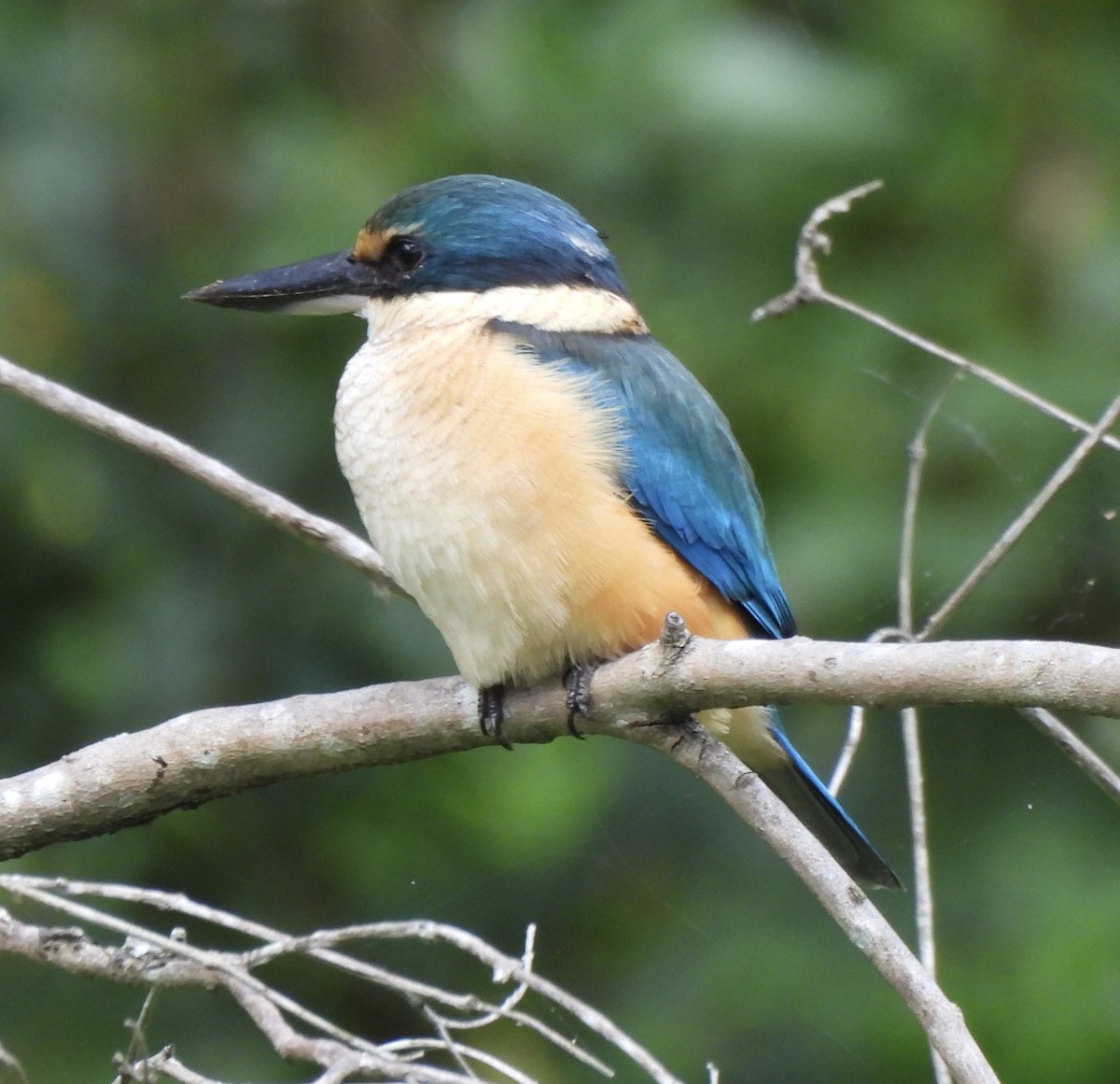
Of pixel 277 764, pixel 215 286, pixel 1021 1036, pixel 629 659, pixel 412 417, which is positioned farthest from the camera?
pixel 1021 1036

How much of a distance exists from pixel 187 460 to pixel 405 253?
51 cm

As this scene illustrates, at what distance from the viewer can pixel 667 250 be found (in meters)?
3.24

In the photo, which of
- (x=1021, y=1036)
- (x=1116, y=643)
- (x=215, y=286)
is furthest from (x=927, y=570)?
(x=215, y=286)

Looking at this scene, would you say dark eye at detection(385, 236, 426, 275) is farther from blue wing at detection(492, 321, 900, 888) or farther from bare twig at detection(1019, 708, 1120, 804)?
bare twig at detection(1019, 708, 1120, 804)

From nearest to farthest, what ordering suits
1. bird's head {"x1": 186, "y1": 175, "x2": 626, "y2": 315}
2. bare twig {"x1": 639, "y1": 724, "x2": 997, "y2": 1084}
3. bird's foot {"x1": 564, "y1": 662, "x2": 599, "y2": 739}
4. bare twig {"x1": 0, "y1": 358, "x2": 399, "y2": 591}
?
bare twig {"x1": 639, "y1": 724, "x2": 997, "y2": 1084} < bird's foot {"x1": 564, "y1": 662, "x2": 599, "y2": 739} < bare twig {"x1": 0, "y1": 358, "x2": 399, "y2": 591} < bird's head {"x1": 186, "y1": 175, "x2": 626, "y2": 315}

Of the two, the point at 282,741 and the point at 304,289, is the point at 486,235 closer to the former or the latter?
the point at 304,289

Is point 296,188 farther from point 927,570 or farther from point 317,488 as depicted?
point 927,570

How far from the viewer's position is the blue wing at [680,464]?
2.20 meters

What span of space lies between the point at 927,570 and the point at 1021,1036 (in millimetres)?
818

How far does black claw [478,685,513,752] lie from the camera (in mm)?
1997

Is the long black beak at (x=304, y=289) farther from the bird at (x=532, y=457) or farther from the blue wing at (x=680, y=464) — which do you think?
the blue wing at (x=680, y=464)

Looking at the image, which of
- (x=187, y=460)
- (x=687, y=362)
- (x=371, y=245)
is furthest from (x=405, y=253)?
(x=687, y=362)

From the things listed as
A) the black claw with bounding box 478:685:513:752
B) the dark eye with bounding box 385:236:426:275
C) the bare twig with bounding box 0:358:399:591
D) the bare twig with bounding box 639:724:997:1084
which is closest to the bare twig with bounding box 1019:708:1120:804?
the bare twig with bounding box 639:724:997:1084

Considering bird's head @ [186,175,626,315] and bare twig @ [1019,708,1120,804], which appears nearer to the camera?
bare twig @ [1019,708,1120,804]
